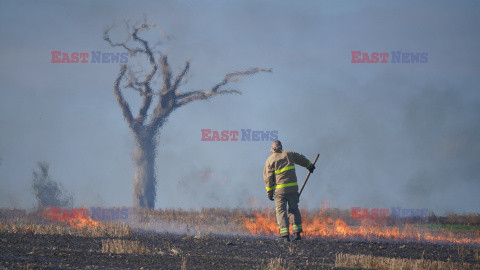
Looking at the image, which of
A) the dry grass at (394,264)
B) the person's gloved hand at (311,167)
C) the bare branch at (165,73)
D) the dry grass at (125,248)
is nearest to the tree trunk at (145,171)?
the bare branch at (165,73)

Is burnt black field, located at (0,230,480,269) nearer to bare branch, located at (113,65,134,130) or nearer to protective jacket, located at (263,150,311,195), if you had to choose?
protective jacket, located at (263,150,311,195)

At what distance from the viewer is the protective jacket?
1577 centimetres

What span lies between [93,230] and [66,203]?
22.9 metres

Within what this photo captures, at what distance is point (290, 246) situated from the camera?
14.1 metres

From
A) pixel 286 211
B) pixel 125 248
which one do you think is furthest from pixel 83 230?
pixel 286 211

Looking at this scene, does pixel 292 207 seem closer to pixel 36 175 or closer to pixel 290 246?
pixel 290 246

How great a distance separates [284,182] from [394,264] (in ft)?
17.7

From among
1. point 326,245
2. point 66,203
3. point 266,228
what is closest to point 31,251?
point 326,245

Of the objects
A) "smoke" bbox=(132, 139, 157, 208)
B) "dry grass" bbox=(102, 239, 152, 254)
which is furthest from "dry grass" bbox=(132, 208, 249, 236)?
"dry grass" bbox=(102, 239, 152, 254)

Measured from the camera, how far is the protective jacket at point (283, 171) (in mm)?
15773

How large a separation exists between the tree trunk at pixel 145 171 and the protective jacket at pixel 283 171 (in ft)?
67.8

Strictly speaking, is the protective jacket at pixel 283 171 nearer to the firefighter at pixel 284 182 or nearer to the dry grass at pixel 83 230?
the firefighter at pixel 284 182

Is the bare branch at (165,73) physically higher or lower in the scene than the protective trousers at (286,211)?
higher

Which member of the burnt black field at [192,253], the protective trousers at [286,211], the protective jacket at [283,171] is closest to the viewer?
the burnt black field at [192,253]
